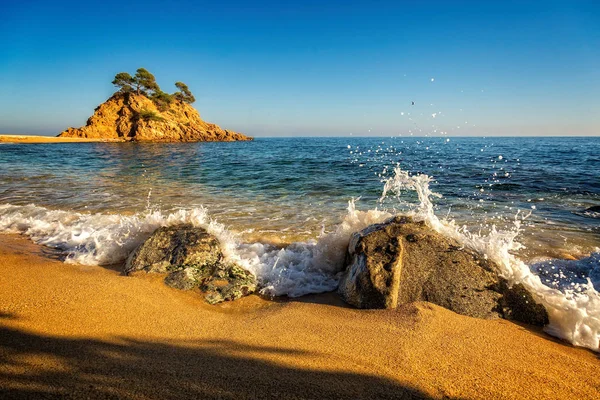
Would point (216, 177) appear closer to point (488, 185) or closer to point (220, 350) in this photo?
point (488, 185)

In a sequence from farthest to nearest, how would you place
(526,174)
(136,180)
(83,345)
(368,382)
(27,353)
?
(526,174), (136,180), (83,345), (27,353), (368,382)

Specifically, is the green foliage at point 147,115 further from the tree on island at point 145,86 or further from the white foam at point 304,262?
the white foam at point 304,262

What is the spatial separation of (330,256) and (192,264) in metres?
2.02

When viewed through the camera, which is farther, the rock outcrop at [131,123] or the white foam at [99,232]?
the rock outcrop at [131,123]

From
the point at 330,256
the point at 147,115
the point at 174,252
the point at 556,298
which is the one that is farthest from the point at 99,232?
the point at 147,115

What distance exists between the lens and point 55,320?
2.84 metres

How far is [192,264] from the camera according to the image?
13.8 ft

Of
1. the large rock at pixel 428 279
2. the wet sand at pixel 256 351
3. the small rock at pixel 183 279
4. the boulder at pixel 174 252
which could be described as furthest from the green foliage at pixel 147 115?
the large rock at pixel 428 279

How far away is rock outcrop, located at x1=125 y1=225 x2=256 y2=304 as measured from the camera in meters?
3.91

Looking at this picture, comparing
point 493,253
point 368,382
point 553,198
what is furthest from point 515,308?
point 553,198

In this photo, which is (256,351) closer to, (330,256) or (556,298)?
(330,256)

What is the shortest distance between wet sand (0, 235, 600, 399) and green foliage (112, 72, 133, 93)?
7147 centimetres

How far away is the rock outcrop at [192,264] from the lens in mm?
3905

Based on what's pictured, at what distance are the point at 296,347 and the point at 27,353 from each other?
6.81 ft
